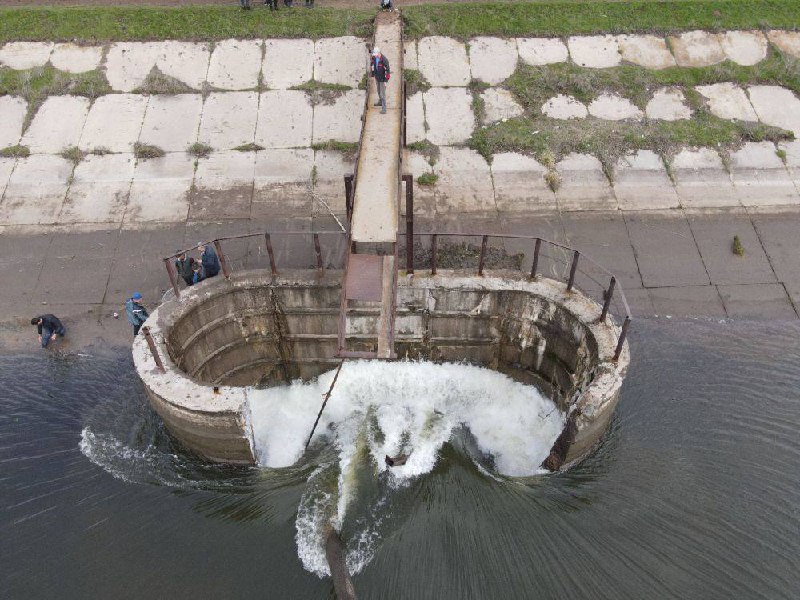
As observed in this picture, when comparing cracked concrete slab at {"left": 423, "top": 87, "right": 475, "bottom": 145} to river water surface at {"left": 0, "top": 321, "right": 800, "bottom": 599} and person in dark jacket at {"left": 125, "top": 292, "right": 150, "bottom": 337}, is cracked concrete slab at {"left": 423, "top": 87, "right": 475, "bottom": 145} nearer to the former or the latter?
river water surface at {"left": 0, "top": 321, "right": 800, "bottom": 599}

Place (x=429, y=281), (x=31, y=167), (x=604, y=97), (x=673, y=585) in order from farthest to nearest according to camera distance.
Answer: (x=604, y=97) → (x=31, y=167) → (x=429, y=281) → (x=673, y=585)

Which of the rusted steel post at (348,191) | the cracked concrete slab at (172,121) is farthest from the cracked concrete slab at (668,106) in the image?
the cracked concrete slab at (172,121)

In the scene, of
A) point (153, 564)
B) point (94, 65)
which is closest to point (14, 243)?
point (94, 65)

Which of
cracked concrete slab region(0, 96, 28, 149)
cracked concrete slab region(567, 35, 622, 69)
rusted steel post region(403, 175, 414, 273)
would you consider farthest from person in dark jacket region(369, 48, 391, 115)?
cracked concrete slab region(0, 96, 28, 149)

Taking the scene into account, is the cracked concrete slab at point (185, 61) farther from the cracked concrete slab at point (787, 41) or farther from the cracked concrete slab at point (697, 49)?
the cracked concrete slab at point (787, 41)

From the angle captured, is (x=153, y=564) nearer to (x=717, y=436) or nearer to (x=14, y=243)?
(x=14, y=243)

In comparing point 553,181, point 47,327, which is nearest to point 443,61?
point 553,181
